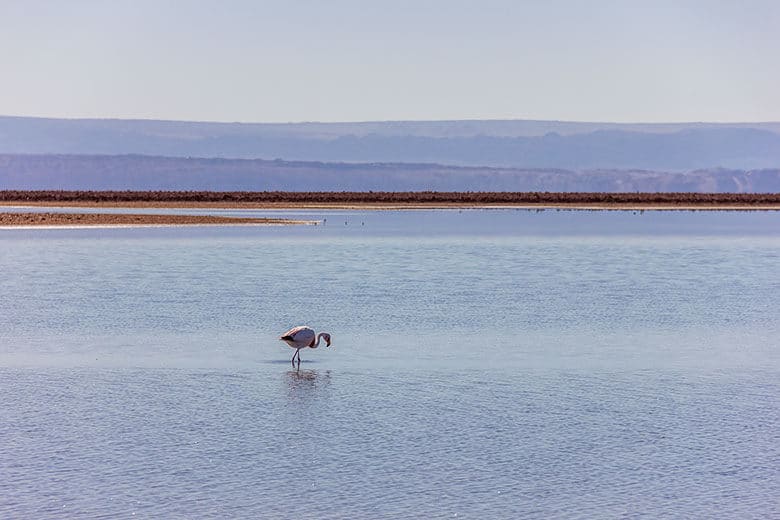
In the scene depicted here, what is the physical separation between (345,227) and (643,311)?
3943 cm

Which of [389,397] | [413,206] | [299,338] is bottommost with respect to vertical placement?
[413,206]

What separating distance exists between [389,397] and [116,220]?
2056 inches

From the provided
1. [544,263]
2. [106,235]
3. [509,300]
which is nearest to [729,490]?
[509,300]

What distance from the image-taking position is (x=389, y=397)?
51.8ft

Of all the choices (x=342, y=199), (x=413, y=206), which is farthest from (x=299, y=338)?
(x=342, y=199)

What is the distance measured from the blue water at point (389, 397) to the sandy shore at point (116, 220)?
29.6 metres

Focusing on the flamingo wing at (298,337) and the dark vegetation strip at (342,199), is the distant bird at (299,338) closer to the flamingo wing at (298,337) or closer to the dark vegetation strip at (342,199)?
the flamingo wing at (298,337)

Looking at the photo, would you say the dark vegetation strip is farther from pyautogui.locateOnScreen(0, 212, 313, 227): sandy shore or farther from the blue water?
the blue water

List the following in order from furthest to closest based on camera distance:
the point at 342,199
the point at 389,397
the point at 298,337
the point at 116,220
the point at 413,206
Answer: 1. the point at 342,199
2. the point at 413,206
3. the point at 116,220
4. the point at 298,337
5. the point at 389,397

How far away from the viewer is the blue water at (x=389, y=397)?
1168cm

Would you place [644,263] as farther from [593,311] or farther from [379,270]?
[593,311]

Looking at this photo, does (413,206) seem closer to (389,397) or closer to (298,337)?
(298,337)

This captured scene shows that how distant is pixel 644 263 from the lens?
40219 mm

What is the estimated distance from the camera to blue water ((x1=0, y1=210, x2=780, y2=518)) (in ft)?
38.3
